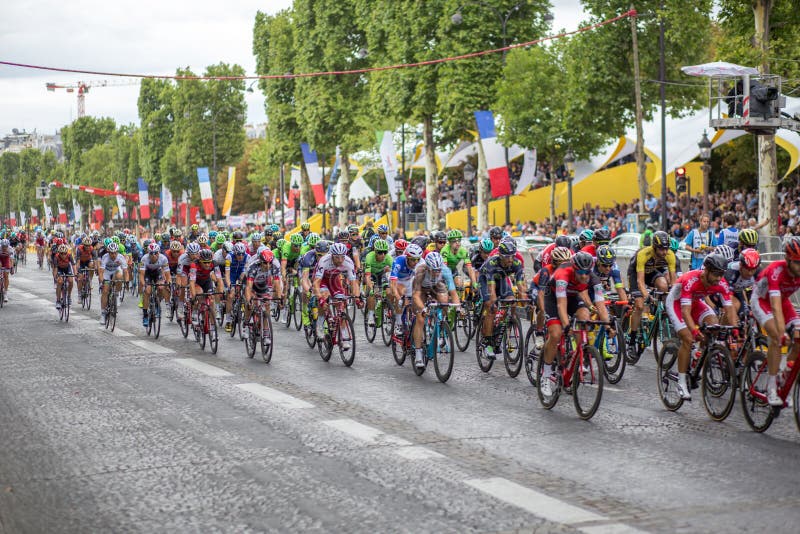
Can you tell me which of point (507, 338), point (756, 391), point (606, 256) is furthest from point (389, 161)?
point (756, 391)

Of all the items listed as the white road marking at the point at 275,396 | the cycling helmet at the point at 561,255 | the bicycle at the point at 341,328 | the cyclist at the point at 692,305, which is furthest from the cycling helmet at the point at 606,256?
the white road marking at the point at 275,396

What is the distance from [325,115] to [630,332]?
45428mm

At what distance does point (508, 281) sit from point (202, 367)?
4.29m

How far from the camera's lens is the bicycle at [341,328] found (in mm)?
15773

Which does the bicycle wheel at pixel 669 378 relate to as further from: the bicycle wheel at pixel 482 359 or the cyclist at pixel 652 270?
the bicycle wheel at pixel 482 359

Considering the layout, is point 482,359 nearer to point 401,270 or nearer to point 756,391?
point 401,270

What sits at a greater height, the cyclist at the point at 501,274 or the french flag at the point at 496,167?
the french flag at the point at 496,167

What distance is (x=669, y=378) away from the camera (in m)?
11.3

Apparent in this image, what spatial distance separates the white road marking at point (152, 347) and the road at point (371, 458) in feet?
10.8

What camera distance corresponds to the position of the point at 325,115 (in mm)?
59344

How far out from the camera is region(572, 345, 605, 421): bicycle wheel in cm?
1060

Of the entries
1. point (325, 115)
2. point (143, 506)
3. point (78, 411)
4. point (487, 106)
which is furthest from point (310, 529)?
point (325, 115)

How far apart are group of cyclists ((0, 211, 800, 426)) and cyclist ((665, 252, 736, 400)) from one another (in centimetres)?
1

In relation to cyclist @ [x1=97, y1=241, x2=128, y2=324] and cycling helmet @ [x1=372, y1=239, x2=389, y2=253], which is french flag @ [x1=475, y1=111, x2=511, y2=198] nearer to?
cyclist @ [x1=97, y1=241, x2=128, y2=324]
